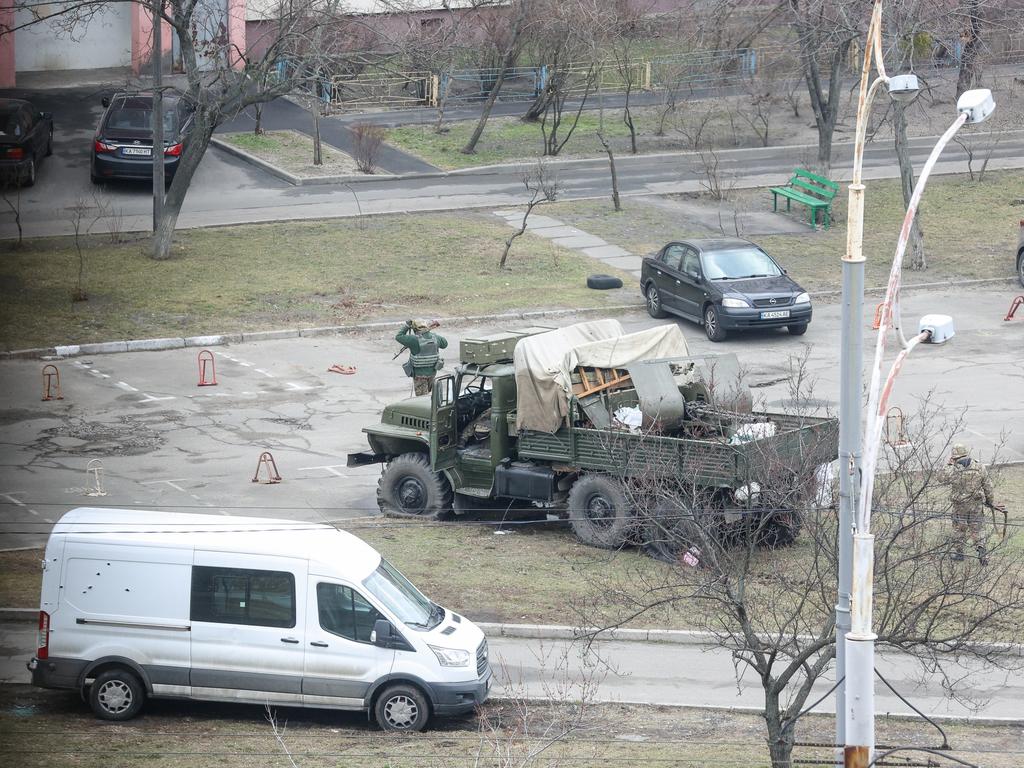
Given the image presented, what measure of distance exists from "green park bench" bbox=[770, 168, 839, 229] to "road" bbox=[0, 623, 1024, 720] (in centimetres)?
2102

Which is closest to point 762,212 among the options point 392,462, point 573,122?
point 573,122

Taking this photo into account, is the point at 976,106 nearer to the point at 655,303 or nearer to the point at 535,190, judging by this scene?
the point at 655,303

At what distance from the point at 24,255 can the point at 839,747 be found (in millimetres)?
24319

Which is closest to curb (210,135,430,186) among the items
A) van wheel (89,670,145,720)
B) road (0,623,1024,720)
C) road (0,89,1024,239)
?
road (0,89,1024,239)

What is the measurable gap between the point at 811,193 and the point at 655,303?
8886 mm

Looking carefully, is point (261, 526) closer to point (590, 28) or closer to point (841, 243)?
point (841, 243)

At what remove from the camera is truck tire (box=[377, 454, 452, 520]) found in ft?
61.1

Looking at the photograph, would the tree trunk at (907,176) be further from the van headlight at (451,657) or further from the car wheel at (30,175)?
the car wheel at (30,175)

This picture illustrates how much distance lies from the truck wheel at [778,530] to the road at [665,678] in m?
1.74

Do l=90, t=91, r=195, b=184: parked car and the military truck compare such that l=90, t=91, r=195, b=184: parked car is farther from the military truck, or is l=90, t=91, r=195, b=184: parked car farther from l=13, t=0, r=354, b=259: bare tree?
the military truck

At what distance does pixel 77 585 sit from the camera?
13383 mm

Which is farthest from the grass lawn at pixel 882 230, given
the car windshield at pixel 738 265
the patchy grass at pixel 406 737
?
the patchy grass at pixel 406 737

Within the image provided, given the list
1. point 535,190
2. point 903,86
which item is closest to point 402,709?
point 903,86

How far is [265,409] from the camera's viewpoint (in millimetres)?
22906
